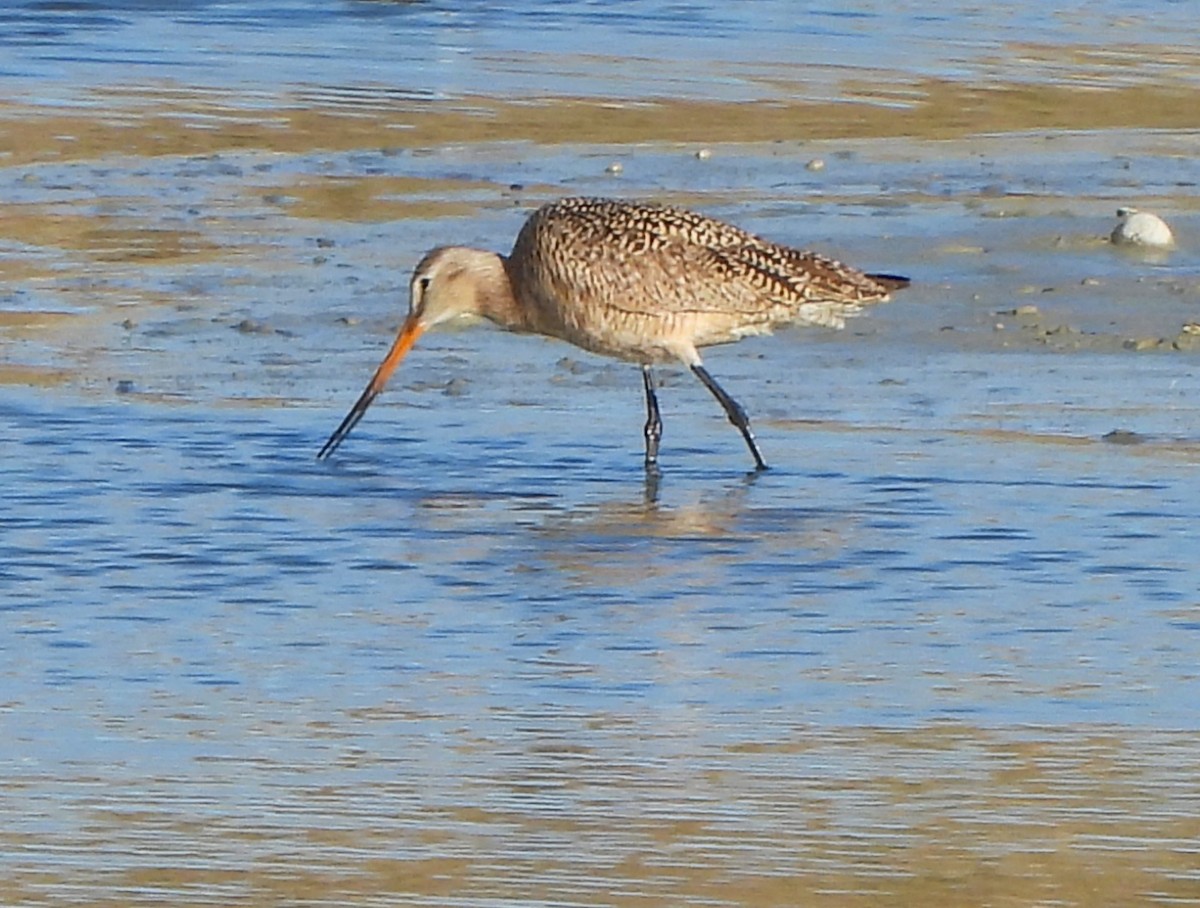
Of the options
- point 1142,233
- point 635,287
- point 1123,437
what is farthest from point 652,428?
point 1142,233

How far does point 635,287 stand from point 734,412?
485mm

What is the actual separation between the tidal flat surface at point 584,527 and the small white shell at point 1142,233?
18cm

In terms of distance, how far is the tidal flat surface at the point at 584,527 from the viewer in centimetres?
500

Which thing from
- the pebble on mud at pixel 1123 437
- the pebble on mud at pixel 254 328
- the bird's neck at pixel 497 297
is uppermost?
the bird's neck at pixel 497 297

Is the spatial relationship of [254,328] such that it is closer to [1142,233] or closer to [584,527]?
[584,527]

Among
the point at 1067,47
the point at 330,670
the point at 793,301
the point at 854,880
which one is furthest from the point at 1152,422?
the point at 1067,47

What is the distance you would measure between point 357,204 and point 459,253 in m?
3.33

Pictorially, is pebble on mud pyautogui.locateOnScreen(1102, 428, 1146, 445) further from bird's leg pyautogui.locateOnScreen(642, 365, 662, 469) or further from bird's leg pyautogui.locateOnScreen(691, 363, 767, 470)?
bird's leg pyautogui.locateOnScreen(642, 365, 662, 469)

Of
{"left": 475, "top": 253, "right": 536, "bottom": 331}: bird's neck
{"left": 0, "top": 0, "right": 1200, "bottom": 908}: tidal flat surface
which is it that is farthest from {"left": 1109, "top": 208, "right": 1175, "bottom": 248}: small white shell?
{"left": 475, "top": 253, "right": 536, "bottom": 331}: bird's neck

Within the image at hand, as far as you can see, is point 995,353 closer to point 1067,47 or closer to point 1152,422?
point 1152,422

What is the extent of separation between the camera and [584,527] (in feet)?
24.5

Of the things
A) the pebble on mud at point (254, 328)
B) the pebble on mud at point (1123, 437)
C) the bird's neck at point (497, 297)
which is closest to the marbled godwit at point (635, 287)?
the bird's neck at point (497, 297)

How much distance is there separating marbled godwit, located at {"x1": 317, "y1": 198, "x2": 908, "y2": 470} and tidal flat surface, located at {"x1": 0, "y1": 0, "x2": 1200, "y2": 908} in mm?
235

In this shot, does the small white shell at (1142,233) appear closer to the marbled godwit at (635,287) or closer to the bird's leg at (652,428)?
the marbled godwit at (635,287)
